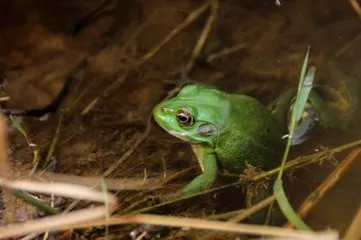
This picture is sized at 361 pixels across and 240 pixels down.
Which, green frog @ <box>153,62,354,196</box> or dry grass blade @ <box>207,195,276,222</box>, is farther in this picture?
green frog @ <box>153,62,354,196</box>

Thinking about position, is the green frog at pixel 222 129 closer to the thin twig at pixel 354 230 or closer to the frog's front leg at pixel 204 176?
the frog's front leg at pixel 204 176

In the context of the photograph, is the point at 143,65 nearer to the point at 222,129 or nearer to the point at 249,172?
the point at 222,129

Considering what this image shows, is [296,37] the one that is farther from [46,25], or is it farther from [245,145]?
[46,25]

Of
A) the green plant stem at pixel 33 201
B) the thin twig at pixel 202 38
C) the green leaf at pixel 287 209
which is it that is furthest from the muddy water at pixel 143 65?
the green plant stem at pixel 33 201

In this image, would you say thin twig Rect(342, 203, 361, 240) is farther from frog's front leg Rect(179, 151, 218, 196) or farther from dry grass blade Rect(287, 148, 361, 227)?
frog's front leg Rect(179, 151, 218, 196)

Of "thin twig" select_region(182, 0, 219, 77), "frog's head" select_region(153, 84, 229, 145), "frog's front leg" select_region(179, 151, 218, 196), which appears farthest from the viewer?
"thin twig" select_region(182, 0, 219, 77)

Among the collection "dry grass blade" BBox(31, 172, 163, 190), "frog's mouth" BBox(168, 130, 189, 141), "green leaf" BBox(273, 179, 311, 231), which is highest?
"green leaf" BBox(273, 179, 311, 231)

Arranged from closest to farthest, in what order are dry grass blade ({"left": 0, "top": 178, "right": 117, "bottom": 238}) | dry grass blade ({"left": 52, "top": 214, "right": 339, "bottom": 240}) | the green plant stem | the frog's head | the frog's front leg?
dry grass blade ({"left": 52, "top": 214, "right": 339, "bottom": 240})
dry grass blade ({"left": 0, "top": 178, "right": 117, "bottom": 238})
the green plant stem
the frog's front leg
the frog's head

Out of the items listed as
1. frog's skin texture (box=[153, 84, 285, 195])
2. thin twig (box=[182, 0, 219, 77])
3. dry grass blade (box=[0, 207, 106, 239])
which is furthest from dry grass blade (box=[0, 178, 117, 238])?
thin twig (box=[182, 0, 219, 77])
